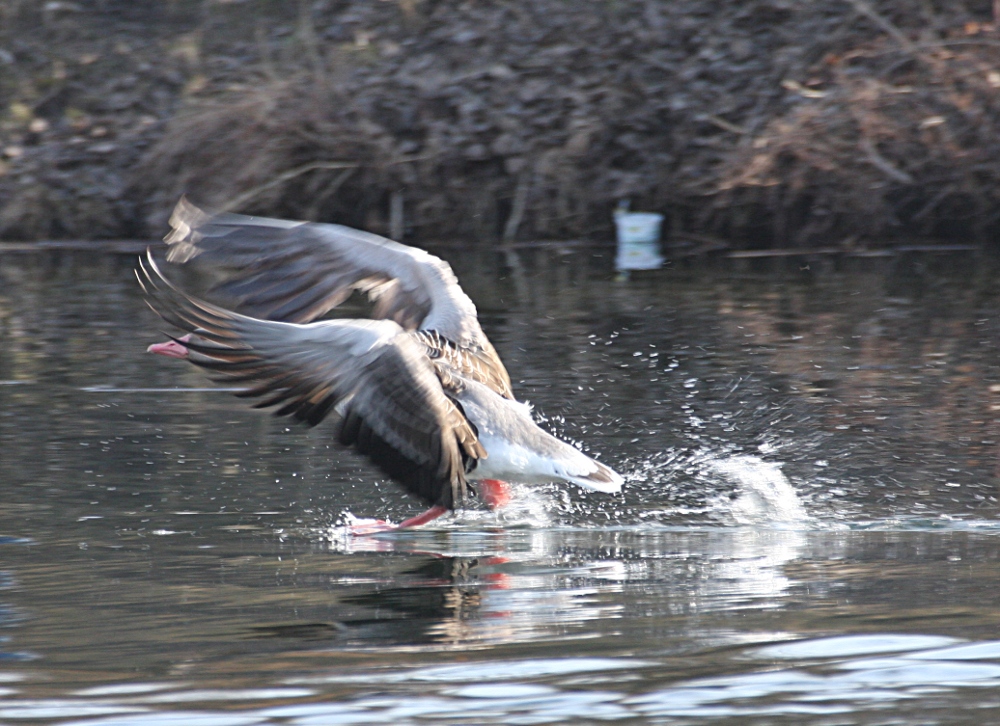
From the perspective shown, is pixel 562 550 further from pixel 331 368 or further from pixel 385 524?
pixel 331 368

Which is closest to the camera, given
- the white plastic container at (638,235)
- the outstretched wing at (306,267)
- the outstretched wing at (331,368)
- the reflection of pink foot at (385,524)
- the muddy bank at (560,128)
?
the outstretched wing at (331,368)

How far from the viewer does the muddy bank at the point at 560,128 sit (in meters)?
14.8

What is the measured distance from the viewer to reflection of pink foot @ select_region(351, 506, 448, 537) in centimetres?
593

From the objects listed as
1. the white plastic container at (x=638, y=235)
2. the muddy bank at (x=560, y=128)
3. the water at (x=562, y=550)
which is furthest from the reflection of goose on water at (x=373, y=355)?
the muddy bank at (x=560, y=128)

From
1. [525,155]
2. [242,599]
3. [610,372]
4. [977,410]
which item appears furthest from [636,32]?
[242,599]

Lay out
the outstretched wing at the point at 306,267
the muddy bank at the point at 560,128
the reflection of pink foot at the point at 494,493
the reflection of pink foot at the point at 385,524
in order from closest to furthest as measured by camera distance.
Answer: the reflection of pink foot at the point at 385,524 → the reflection of pink foot at the point at 494,493 → the outstretched wing at the point at 306,267 → the muddy bank at the point at 560,128

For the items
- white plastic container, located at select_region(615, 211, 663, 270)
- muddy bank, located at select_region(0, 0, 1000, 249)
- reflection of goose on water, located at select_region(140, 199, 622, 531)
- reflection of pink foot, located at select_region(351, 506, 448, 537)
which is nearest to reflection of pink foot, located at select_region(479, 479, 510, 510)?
reflection of goose on water, located at select_region(140, 199, 622, 531)

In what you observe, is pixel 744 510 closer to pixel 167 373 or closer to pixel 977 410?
pixel 977 410

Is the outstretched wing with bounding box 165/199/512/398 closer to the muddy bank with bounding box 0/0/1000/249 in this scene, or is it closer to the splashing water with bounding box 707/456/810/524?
the splashing water with bounding box 707/456/810/524

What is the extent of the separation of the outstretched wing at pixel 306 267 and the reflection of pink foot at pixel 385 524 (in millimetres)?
1137

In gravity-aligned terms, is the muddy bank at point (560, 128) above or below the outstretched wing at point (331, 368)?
above

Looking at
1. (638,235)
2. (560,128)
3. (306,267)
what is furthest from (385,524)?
(560,128)

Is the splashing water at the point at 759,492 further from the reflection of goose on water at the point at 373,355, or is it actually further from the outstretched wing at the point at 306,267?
the outstretched wing at the point at 306,267

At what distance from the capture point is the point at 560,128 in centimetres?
1645
